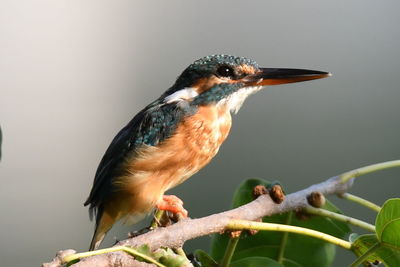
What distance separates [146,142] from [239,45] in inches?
84.4

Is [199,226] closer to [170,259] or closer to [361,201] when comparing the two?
[170,259]

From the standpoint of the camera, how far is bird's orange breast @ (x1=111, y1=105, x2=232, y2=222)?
1493 millimetres

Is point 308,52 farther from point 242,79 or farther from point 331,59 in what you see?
point 242,79

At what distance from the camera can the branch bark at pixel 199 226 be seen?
2.75ft

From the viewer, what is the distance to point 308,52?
11.9 feet

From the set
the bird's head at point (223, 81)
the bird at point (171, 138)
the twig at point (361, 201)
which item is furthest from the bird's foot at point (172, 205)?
the twig at point (361, 201)

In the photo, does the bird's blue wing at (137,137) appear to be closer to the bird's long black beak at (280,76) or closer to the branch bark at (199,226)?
the bird's long black beak at (280,76)

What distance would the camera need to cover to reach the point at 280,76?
4.78 ft

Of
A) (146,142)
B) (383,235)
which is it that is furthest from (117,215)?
(383,235)

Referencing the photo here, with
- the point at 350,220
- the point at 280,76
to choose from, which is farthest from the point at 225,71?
the point at 350,220

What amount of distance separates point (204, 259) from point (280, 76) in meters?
0.58

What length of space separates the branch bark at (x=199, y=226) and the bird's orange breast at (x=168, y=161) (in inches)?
16.9

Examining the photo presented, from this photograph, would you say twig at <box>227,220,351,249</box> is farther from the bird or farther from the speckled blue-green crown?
the speckled blue-green crown

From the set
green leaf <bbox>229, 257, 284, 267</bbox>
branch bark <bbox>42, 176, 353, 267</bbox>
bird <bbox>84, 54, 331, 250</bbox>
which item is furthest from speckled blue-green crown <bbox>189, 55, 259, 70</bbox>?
green leaf <bbox>229, 257, 284, 267</bbox>
